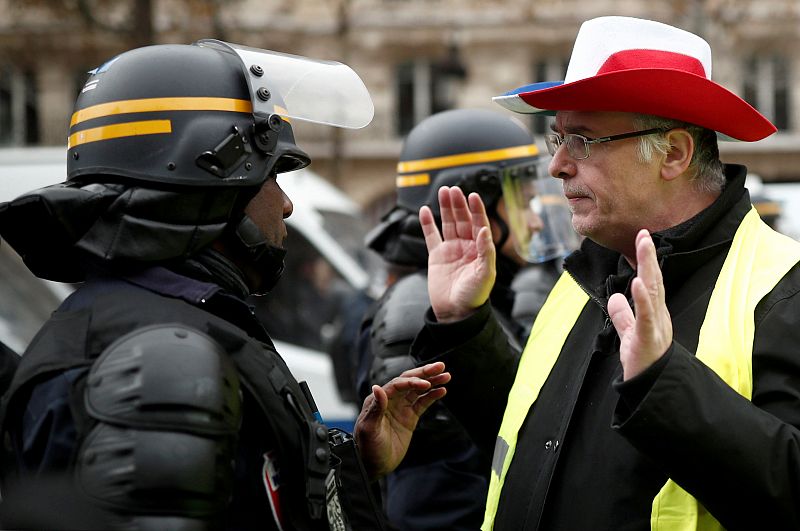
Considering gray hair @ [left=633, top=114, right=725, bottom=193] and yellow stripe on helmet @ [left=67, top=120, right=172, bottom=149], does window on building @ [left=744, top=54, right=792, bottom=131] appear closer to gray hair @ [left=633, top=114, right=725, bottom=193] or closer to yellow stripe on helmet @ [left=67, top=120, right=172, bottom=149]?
gray hair @ [left=633, top=114, right=725, bottom=193]

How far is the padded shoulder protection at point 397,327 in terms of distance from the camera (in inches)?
143

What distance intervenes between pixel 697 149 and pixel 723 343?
0.65 m

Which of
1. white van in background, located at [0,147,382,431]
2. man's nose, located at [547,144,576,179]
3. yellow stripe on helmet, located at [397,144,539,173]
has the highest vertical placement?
man's nose, located at [547,144,576,179]

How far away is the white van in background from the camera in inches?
287

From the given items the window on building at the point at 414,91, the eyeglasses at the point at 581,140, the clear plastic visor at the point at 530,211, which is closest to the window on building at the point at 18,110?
the window on building at the point at 414,91

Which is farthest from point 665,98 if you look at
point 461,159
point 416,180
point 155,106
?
point 416,180

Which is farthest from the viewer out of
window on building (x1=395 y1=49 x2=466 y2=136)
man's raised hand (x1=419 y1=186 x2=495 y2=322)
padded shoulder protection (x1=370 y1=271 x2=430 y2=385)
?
window on building (x1=395 y1=49 x2=466 y2=136)

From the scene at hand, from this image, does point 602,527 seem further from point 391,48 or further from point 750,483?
point 391,48

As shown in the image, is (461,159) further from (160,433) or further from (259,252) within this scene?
(160,433)

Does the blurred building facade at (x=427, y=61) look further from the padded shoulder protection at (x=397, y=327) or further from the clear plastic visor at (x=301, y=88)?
the clear plastic visor at (x=301, y=88)

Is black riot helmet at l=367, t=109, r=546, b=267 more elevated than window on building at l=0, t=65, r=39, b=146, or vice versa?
black riot helmet at l=367, t=109, r=546, b=267

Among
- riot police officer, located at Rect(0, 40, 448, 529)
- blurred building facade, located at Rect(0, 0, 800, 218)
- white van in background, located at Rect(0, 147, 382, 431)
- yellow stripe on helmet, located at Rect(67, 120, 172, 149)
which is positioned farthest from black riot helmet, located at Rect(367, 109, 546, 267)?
blurred building facade, located at Rect(0, 0, 800, 218)

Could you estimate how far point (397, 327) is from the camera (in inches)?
146

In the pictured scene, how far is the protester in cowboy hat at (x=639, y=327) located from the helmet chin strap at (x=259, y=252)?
0.67 meters
